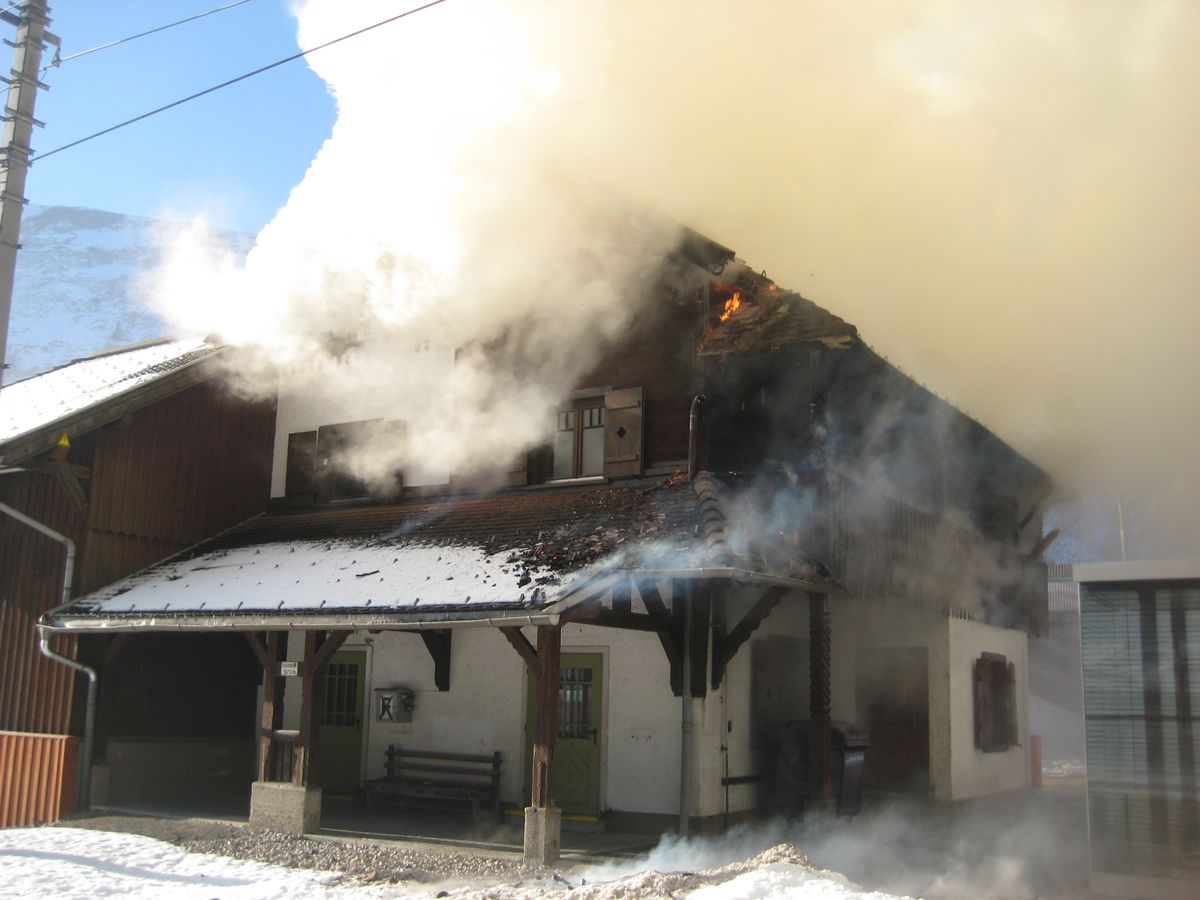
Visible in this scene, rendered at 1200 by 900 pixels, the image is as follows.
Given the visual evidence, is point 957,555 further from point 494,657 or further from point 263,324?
point 263,324

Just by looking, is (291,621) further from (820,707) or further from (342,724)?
(820,707)

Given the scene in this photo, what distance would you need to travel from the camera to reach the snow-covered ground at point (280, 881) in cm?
730

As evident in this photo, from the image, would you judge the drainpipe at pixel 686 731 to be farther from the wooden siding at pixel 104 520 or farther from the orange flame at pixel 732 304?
the wooden siding at pixel 104 520

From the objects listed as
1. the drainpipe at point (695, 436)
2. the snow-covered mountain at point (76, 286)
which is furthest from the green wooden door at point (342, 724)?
the snow-covered mountain at point (76, 286)

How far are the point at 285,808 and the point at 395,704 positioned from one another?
96.2 inches

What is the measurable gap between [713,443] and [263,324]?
6.31m

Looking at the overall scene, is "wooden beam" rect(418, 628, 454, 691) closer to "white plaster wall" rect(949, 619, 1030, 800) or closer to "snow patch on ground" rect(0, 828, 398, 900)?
"snow patch on ground" rect(0, 828, 398, 900)

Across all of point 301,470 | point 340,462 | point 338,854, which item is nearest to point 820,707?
point 338,854

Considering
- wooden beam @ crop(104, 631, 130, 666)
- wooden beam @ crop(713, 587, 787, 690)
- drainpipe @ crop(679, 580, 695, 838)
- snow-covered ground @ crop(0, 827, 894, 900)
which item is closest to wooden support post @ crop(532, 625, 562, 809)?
snow-covered ground @ crop(0, 827, 894, 900)

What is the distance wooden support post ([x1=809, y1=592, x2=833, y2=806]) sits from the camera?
37.3 feet

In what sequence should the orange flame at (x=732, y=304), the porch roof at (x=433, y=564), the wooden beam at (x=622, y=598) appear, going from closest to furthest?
1. the porch roof at (x=433, y=564)
2. the wooden beam at (x=622, y=598)
3. the orange flame at (x=732, y=304)

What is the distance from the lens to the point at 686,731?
1095 centimetres

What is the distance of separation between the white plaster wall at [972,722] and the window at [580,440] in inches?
210

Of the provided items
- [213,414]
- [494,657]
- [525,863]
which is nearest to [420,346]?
[213,414]
